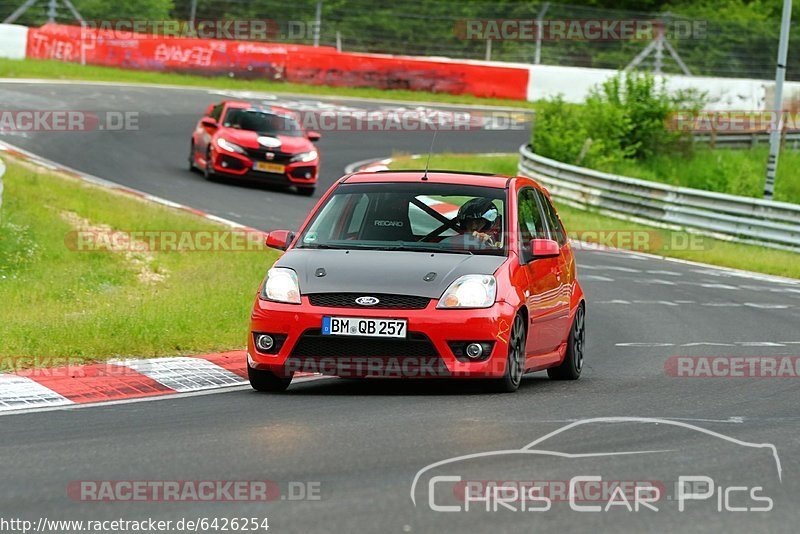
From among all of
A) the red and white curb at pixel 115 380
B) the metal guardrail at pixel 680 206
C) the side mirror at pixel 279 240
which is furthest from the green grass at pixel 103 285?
the metal guardrail at pixel 680 206

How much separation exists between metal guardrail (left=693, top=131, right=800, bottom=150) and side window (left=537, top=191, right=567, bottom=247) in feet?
84.6

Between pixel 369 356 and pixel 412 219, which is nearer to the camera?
pixel 369 356

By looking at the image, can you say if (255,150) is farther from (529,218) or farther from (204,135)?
(529,218)

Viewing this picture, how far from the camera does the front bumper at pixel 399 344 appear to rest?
8977mm

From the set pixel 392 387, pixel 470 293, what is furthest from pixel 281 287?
pixel 470 293

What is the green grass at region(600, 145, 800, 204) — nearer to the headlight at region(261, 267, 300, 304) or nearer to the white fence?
the white fence

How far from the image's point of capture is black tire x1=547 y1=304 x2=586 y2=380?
11002 millimetres

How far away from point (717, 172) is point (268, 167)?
41.1 ft

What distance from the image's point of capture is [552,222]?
37.1 feet

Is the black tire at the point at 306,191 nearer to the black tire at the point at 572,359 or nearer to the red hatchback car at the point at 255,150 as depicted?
the red hatchback car at the point at 255,150

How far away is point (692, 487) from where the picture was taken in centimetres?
627

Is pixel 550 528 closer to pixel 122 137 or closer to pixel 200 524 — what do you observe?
pixel 200 524

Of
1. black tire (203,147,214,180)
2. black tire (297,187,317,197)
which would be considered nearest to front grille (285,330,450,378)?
black tire (203,147,214,180)

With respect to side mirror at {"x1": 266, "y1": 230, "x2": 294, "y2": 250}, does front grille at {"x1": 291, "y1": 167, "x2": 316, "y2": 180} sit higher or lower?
lower
